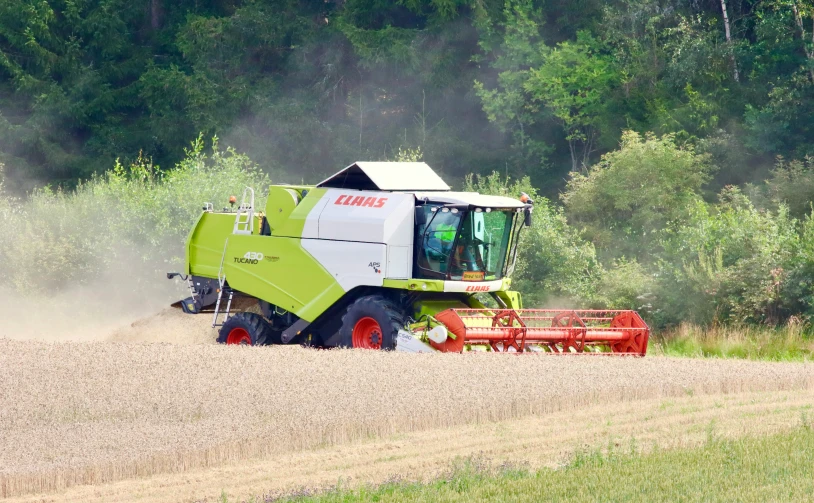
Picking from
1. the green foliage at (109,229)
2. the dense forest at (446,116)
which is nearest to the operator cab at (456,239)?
the dense forest at (446,116)

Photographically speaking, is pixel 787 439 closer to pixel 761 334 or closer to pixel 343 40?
pixel 761 334

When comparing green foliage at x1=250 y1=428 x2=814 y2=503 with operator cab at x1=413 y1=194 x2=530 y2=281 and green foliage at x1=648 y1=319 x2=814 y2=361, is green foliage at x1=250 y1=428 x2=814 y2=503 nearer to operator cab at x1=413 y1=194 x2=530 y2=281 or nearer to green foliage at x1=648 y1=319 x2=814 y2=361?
operator cab at x1=413 y1=194 x2=530 y2=281

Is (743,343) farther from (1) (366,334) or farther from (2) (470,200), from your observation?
(1) (366,334)

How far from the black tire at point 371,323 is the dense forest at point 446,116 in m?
7.40

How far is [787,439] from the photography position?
35.4 ft

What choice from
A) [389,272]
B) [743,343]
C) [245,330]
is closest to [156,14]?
[245,330]

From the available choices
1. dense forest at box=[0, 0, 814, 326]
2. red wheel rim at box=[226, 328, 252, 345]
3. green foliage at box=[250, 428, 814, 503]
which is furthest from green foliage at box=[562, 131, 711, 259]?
green foliage at box=[250, 428, 814, 503]

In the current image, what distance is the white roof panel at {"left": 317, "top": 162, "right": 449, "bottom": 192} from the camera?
58.7 ft

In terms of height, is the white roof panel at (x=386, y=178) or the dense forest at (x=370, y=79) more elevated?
the dense forest at (x=370, y=79)

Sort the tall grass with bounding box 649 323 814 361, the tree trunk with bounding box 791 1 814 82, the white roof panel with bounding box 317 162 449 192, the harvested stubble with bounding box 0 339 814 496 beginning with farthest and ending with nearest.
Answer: the tree trunk with bounding box 791 1 814 82
the tall grass with bounding box 649 323 814 361
the white roof panel with bounding box 317 162 449 192
the harvested stubble with bounding box 0 339 814 496

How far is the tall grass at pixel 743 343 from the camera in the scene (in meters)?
19.2

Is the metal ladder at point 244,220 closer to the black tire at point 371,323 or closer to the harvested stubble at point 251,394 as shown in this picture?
the black tire at point 371,323

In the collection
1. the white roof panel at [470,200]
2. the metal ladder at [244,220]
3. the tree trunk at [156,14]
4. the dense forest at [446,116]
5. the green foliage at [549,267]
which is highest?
the tree trunk at [156,14]

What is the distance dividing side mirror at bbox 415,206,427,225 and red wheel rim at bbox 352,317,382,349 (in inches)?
64.3
